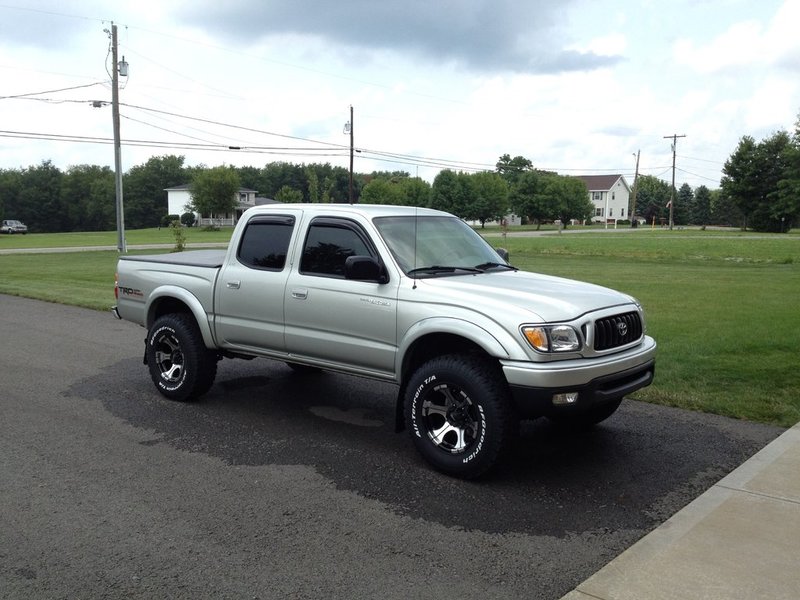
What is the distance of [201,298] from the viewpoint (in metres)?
6.88

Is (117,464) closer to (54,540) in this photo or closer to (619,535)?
(54,540)

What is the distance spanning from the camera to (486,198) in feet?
262

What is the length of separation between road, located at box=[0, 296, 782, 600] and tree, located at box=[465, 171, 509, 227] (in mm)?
59609

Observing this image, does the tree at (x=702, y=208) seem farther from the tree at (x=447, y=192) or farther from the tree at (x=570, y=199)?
the tree at (x=447, y=192)

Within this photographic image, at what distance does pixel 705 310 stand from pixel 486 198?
67604 millimetres

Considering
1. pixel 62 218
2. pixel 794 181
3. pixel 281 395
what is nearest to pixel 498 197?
pixel 794 181

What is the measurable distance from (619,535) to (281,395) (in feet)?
13.6

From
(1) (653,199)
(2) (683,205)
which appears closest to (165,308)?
(2) (683,205)

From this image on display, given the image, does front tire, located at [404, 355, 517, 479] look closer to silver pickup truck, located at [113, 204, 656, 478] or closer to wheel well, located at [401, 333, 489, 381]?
silver pickup truck, located at [113, 204, 656, 478]

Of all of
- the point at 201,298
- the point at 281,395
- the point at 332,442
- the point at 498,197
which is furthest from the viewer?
the point at 498,197

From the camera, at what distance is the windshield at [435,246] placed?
5.76 meters

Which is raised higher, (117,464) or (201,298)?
(201,298)

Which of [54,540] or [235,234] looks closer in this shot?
[54,540]

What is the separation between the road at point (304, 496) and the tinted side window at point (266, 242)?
4.67 feet
